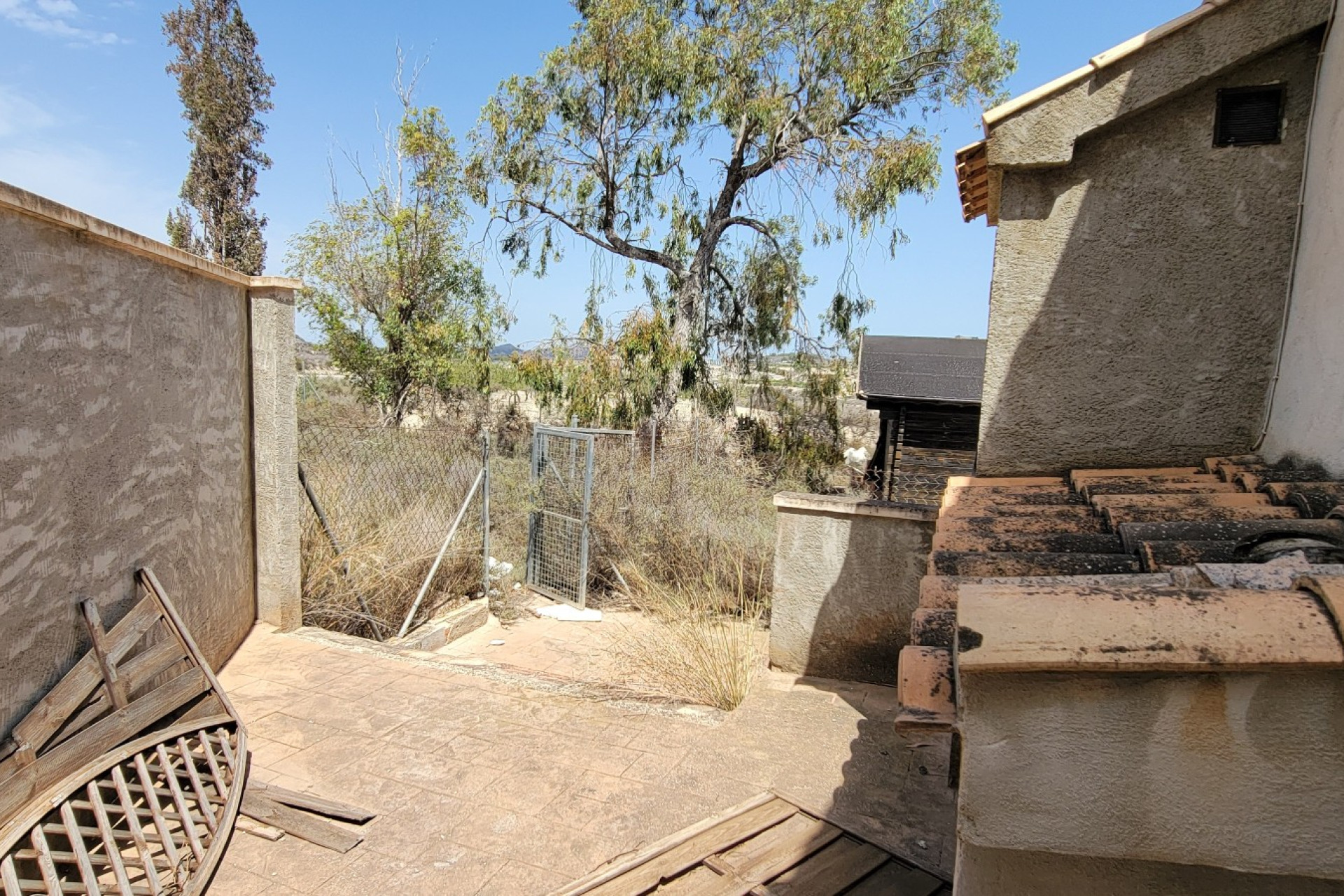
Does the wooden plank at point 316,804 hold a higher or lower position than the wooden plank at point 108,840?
lower

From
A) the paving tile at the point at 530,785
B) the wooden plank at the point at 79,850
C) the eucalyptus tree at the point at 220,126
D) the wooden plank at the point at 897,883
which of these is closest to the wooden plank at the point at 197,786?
the wooden plank at the point at 79,850

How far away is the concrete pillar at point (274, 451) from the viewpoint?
513 centimetres

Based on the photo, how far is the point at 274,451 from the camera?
517 centimetres

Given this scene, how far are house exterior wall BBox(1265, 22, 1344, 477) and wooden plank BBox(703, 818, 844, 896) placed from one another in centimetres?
227

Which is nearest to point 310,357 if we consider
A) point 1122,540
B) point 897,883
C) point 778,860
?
point 778,860

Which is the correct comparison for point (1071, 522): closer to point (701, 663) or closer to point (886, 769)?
point (886, 769)

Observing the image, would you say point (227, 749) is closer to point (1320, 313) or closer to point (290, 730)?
point (290, 730)

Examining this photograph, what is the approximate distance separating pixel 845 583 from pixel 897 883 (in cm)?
209

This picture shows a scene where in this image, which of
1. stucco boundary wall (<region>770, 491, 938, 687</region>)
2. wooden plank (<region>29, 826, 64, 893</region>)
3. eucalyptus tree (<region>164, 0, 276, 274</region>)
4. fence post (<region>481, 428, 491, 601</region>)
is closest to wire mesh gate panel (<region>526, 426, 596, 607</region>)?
fence post (<region>481, 428, 491, 601</region>)

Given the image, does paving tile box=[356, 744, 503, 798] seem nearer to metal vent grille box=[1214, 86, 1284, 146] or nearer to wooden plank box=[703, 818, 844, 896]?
wooden plank box=[703, 818, 844, 896]

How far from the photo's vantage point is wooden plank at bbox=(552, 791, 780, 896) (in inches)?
107

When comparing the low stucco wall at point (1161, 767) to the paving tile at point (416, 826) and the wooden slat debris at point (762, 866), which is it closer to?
the wooden slat debris at point (762, 866)

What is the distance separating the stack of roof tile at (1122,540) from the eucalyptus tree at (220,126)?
19411 millimetres

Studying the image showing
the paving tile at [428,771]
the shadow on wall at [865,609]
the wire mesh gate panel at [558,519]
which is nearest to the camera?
the paving tile at [428,771]
